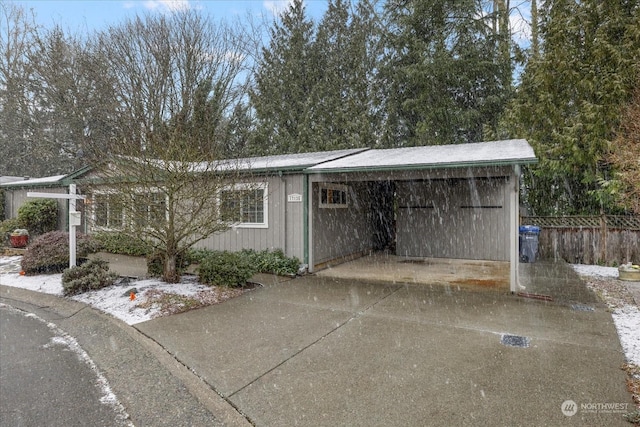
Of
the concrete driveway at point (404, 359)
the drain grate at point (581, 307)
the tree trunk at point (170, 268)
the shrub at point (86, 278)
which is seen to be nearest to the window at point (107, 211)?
the shrub at point (86, 278)

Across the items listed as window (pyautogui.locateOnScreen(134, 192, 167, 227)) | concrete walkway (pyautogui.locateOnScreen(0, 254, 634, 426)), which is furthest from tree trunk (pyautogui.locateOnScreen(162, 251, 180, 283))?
concrete walkway (pyautogui.locateOnScreen(0, 254, 634, 426))

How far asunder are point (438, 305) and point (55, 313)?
5611mm

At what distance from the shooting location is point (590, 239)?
9680 millimetres

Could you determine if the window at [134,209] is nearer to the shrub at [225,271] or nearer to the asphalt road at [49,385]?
the shrub at [225,271]

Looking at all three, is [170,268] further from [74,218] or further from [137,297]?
[74,218]

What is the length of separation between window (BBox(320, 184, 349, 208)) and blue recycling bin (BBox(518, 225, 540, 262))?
4565 mm

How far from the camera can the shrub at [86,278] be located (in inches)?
250

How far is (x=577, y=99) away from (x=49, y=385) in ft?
42.3

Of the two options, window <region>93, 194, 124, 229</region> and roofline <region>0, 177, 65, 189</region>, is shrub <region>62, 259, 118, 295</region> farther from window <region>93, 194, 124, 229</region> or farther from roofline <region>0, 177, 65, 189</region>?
roofline <region>0, 177, 65, 189</region>

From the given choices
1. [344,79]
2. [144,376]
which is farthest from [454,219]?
[344,79]

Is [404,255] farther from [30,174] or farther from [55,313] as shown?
[30,174]

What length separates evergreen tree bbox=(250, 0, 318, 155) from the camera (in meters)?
19.7

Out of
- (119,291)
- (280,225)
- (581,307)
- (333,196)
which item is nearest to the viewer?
(581,307)

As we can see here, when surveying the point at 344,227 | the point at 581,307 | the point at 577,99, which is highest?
the point at 577,99
